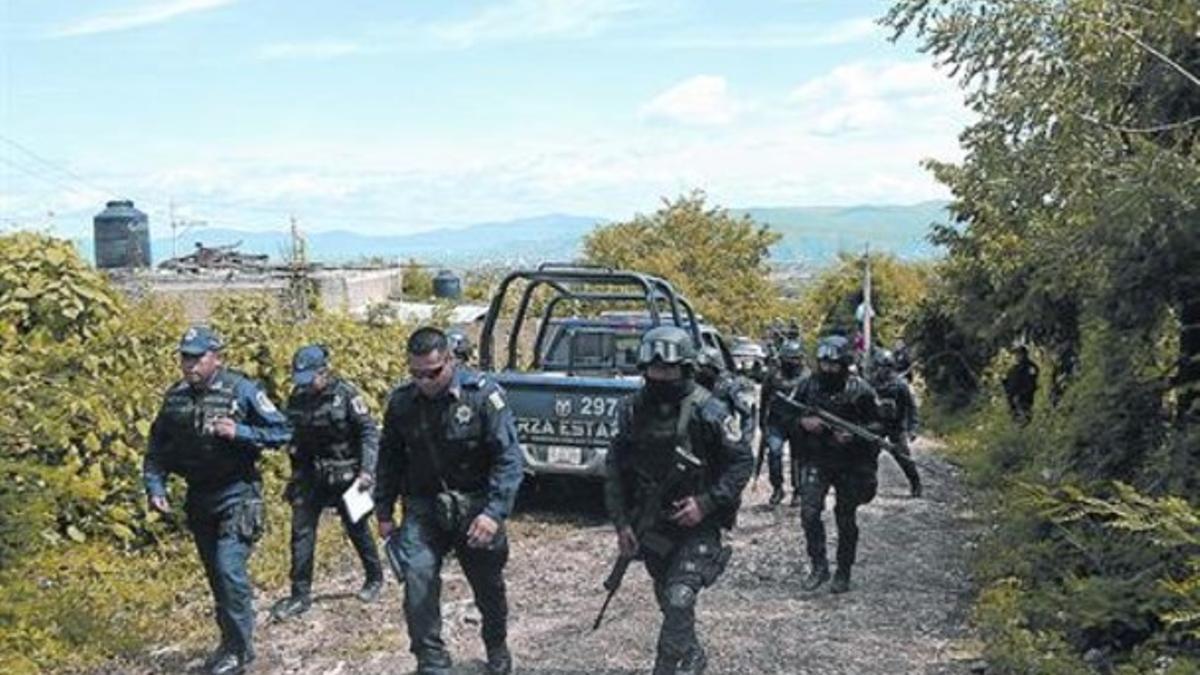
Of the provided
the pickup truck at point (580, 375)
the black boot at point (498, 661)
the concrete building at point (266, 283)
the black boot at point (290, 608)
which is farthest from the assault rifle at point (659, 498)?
the concrete building at point (266, 283)

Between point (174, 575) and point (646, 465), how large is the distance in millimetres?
4548

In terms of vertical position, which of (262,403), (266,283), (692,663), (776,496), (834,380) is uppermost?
(266,283)

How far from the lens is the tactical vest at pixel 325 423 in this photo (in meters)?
8.27

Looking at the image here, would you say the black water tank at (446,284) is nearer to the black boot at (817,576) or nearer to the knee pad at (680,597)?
the black boot at (817,576)

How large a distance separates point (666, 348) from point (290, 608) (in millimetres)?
3587

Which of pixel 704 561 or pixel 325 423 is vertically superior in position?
pixel 325 423

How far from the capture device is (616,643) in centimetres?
751

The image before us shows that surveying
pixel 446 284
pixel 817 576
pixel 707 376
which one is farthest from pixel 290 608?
pixel 446 284

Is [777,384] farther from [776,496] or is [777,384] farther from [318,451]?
[318,451]

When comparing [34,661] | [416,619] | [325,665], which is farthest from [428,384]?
[34,661]

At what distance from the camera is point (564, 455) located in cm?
1132

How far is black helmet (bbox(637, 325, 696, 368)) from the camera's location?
609 cm

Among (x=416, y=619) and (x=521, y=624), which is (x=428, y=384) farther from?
(x=521, y=624)

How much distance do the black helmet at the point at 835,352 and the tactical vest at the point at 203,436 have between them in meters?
4.04
